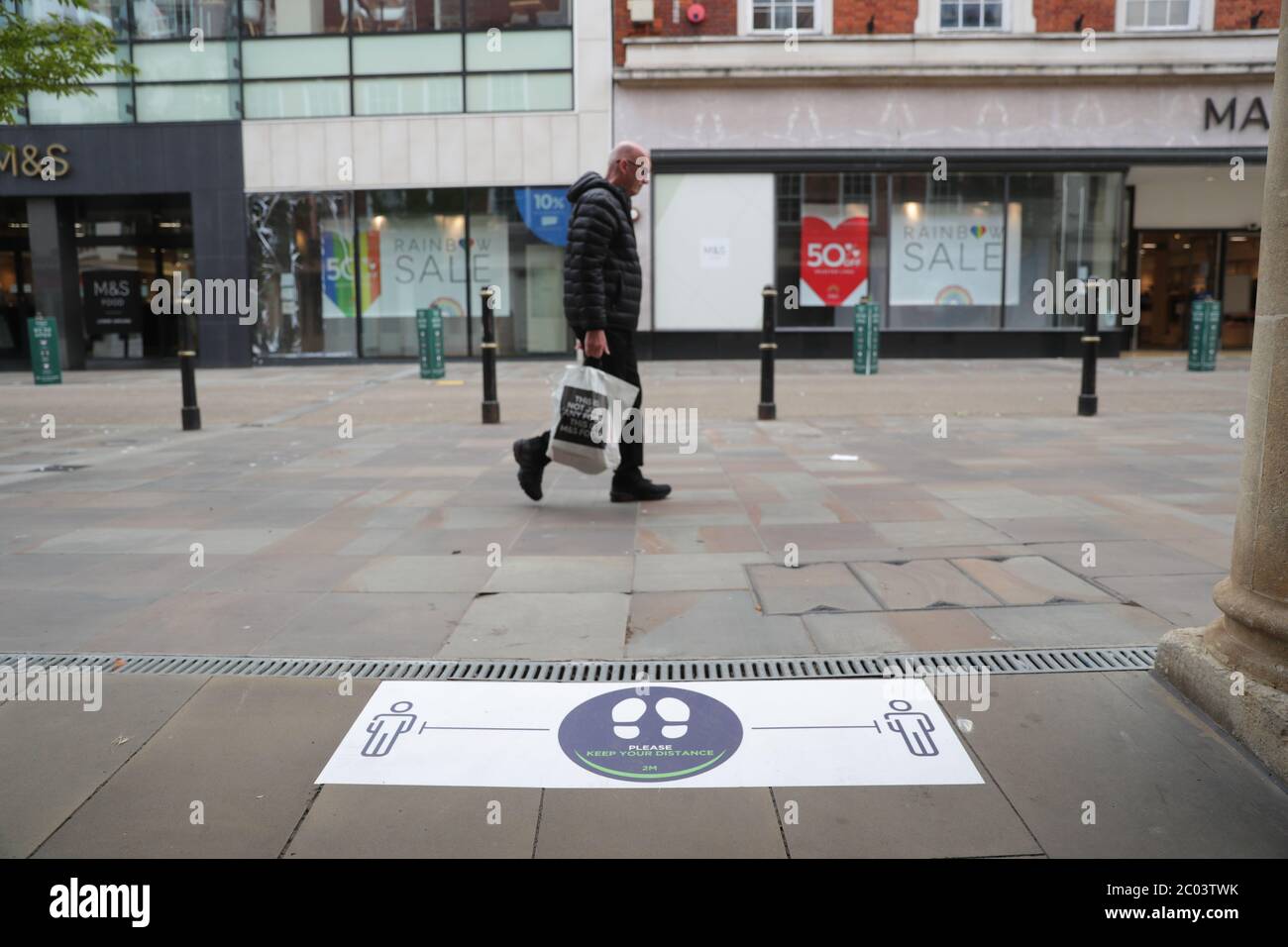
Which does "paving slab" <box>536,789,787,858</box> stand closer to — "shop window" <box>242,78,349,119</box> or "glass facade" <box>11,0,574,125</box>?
"glass facade" <box>11,0,574,125</box>

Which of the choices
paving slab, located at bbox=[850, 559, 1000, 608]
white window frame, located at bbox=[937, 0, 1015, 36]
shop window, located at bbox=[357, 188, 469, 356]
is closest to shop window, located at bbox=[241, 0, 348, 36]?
shop window, located at bbox=[357, 188, 469, 356]

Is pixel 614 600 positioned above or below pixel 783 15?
below

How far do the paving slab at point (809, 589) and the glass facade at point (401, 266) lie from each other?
15333mm

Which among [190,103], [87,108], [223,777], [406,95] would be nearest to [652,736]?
[223,777]

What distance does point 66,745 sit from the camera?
9.33 ft

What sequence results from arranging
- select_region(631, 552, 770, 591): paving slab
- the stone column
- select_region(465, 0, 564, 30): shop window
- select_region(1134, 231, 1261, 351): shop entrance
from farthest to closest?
select_region(1134, 231, 1261, 351): shop entrance
select_region(465, 0, 564, 30): shop window
select_region(631, 552, 770, 591): paving slab
the stone column

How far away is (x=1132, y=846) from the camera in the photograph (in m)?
2.30

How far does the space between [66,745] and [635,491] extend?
12.5 feet

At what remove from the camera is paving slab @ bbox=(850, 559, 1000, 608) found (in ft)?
13.4

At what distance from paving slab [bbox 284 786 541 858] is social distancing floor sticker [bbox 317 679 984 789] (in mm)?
68

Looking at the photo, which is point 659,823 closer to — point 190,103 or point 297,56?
point 297,56
